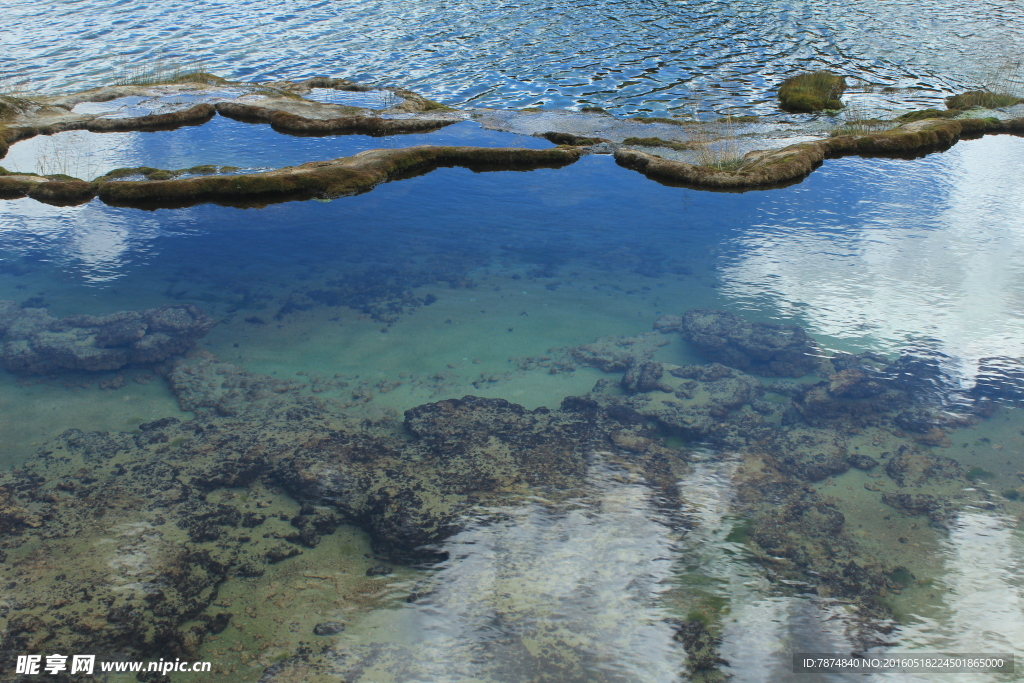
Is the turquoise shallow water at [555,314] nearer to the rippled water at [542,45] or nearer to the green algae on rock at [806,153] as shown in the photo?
the green algae on rock at [806,153]

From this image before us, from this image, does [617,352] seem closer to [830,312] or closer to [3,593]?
[830,312]

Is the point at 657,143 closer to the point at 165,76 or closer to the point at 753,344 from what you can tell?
the point at 753,344

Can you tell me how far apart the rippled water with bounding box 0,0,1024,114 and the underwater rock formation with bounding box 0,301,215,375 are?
62.1 feet

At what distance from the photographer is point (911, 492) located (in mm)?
9148

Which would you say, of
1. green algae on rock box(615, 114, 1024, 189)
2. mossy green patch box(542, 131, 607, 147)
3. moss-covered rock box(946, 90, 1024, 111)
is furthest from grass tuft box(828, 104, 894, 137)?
mossy green patch box(542, 131, 607, 147)

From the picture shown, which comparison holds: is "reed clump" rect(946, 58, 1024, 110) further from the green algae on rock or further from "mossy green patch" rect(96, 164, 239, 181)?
"mossy green patch" rect(96, 164, 239, 181)

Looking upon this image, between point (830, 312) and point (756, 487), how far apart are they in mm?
5202

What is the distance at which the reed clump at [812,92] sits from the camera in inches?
1008

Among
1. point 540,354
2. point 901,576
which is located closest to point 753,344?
point 540,354

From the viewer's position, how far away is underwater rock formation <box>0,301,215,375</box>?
11828mm

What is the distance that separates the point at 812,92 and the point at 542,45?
15.9 metres

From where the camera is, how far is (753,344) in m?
12.2

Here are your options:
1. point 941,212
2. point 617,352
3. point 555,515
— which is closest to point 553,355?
point 617,352

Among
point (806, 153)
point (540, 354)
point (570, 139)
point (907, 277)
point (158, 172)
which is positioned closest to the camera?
point (540, 354)
